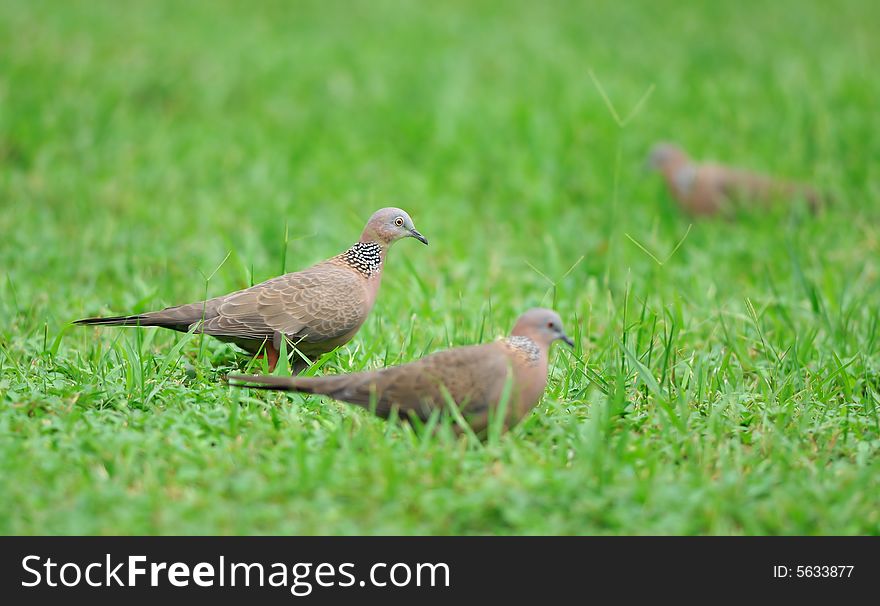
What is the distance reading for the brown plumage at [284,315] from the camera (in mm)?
4246

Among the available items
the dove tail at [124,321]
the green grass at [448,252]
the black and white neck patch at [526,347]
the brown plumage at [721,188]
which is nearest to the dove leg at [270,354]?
the green grass at [448,252]

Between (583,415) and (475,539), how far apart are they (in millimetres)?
1042

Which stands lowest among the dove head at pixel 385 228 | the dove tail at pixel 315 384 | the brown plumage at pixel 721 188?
the dove tail at pixel 315 384

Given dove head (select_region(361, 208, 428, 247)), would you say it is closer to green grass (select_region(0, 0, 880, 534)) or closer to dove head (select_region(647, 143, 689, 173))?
green grass (select_region(0, 0, 880, 534))

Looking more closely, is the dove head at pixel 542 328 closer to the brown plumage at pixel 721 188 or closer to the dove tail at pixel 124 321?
the dove tail at pixel 124 321

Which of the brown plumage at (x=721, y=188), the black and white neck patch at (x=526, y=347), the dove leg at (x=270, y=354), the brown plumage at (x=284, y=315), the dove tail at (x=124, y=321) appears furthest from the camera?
the brown plumage at (x=721, y=188)

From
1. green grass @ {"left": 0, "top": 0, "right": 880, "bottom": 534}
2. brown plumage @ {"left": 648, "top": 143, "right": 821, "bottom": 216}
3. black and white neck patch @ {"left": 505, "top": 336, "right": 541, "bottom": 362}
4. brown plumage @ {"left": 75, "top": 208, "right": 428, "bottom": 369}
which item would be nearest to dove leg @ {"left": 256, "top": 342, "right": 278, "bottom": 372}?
brown plumage @ {"left": 75, "top": 208, "right": 428, "bottom": 369}

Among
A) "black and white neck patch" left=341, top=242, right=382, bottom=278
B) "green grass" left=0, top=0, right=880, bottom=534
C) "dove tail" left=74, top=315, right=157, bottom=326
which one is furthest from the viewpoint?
"black and white neck patch" left=341, top=242, right=382, bottom=278

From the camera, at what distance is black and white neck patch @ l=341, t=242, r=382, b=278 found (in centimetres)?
456

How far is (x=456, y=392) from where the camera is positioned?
3629 mm

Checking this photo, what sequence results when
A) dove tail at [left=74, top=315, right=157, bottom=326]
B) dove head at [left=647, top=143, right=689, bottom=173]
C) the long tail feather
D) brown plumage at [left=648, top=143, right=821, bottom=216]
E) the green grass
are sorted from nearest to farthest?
1. the green grass
2. the long tail feather
3. dove tail at [left=74, top=315, right=157, bottom=326]
4. brown plumage at [left=648, top=143, right=821, bottom=216]
5. dove head at [left=647, top=143, right=689, bottom=173]

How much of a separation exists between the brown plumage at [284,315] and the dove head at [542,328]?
850 mm

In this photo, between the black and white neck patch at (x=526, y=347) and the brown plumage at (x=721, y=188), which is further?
the brown plumage at (x=721, y=188)

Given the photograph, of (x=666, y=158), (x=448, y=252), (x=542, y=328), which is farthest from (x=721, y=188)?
(x=542, y=328)
